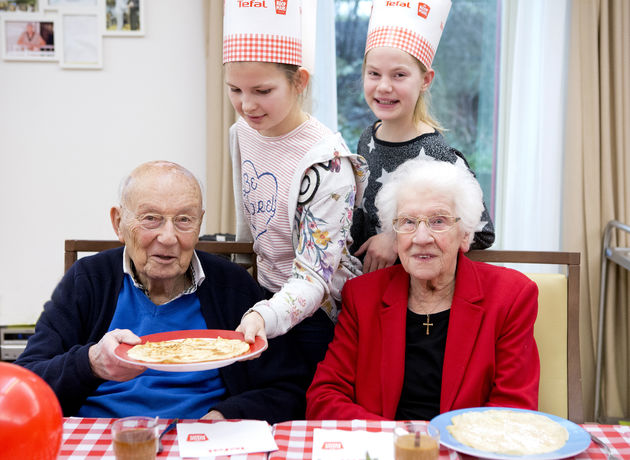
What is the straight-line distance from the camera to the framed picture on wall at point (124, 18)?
3539 mm

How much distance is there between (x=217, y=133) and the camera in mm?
3525

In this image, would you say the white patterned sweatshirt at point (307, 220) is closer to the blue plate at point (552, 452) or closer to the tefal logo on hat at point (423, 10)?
the blue plate at point (552, 452)

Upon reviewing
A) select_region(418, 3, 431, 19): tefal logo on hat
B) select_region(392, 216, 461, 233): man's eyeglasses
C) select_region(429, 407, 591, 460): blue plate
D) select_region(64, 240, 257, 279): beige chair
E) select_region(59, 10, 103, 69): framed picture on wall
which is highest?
select_region(59, 10, 103, 69): framed picture on wall

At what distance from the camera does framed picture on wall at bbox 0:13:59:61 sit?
3537 mm

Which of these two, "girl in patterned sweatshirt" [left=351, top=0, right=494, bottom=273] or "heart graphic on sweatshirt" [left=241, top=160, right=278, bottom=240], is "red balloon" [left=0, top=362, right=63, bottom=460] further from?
"girl in patterned sweatshirt" [left=351, top=0, right=494, bottom=273]

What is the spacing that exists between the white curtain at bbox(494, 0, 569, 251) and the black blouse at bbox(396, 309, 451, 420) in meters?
2.00

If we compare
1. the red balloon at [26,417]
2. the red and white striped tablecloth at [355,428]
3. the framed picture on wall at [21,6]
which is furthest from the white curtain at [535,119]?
the red balloon at [26,417]

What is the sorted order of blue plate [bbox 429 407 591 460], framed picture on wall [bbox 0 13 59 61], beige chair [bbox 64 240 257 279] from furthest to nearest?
framed picture on wall [bbox 0 13 59 61]
beige chair [bbox 64 240 257 279]
blue plate [bbox 429 407 591 460]

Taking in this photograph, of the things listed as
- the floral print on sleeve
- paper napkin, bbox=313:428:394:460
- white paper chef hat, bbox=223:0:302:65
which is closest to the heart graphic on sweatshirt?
the floral print on sleeve

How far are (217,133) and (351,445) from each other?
96.6 inches

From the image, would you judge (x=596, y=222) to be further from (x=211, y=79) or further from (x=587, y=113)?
(x=211, y=79)

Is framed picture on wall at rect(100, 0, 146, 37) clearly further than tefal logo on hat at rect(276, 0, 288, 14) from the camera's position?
Yes

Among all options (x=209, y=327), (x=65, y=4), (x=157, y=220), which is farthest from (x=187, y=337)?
(x=65, y=4)

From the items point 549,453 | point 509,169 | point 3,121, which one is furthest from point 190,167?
point 549,453
